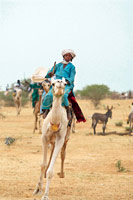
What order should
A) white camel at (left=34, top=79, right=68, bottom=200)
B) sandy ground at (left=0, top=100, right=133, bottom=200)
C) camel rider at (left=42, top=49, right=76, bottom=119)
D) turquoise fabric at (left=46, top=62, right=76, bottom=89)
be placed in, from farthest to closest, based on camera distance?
turquoise fabric at (left=46, top=62, right=76, bottom=89) → camel rider at (left=42, top=49, right=76, bottom=119) → sandy ground at (left=0, top=100, right=133, bottom=200) → white camel at (left=34, top=79, right=68, bottom=200)

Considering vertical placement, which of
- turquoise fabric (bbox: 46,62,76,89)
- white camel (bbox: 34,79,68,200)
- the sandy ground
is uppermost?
turquoise fabric (bbox: 46,62,76,89)

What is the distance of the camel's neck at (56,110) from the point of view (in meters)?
6.87

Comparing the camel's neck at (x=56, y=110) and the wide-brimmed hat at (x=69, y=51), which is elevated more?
the wide-brimmed hat at (x=69, y=51)

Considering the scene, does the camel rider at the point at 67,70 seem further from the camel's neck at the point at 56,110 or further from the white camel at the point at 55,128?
the camel's neck at the point at 56,110

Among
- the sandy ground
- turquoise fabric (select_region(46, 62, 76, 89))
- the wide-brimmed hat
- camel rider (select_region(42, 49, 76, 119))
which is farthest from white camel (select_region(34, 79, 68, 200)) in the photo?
the wide-brimmed hat

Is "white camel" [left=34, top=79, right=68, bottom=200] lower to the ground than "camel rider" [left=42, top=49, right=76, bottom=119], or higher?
lower

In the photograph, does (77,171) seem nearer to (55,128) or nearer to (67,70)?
(67,70)

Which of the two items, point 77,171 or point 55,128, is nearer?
point 55,128

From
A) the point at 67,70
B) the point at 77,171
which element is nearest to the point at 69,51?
the point at 67,70

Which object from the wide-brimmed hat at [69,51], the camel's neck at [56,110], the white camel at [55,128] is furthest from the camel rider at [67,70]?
the camel's neck at [56,110]

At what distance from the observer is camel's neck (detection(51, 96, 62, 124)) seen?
6867mm

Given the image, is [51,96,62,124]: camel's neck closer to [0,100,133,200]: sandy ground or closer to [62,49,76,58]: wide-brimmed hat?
[0,100,133,200]: sandy ground

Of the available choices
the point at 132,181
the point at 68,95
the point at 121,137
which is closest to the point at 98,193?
the point at 132,181

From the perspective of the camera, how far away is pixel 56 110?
6.93 meters
